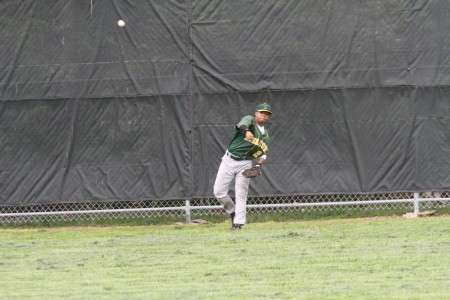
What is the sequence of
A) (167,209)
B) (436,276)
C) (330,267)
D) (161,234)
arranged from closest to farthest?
(436,276)
(330,267)
(161,234)
(167,209)

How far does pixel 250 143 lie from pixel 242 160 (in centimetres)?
28

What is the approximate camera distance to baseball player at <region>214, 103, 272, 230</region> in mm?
12453

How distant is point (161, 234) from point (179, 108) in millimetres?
2195

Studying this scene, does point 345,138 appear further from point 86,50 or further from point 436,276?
point 436,276

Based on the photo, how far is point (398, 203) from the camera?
46.4ft

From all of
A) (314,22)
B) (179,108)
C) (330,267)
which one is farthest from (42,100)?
(330,267)

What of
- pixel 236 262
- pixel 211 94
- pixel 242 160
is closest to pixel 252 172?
pixel 242 160

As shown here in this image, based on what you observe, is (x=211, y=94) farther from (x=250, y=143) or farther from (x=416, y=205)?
(x=416, y=205)

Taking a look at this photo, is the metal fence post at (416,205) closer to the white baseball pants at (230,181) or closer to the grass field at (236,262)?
the grass field at (236,262)

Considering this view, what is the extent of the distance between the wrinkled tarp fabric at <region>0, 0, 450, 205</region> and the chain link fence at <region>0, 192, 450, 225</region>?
11.6 inches

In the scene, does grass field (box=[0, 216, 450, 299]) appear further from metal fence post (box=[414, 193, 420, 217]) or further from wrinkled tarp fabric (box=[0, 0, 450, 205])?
wrinkled tarp fabric (box=[0, 0, 450, 205])

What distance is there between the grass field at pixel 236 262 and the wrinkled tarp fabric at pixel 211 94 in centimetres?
89

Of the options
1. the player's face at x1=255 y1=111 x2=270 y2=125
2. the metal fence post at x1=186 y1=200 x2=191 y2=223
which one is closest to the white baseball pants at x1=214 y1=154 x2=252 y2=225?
the player's face at x1=255 y1=111 x2=270 y2=125

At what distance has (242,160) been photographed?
501 inches
